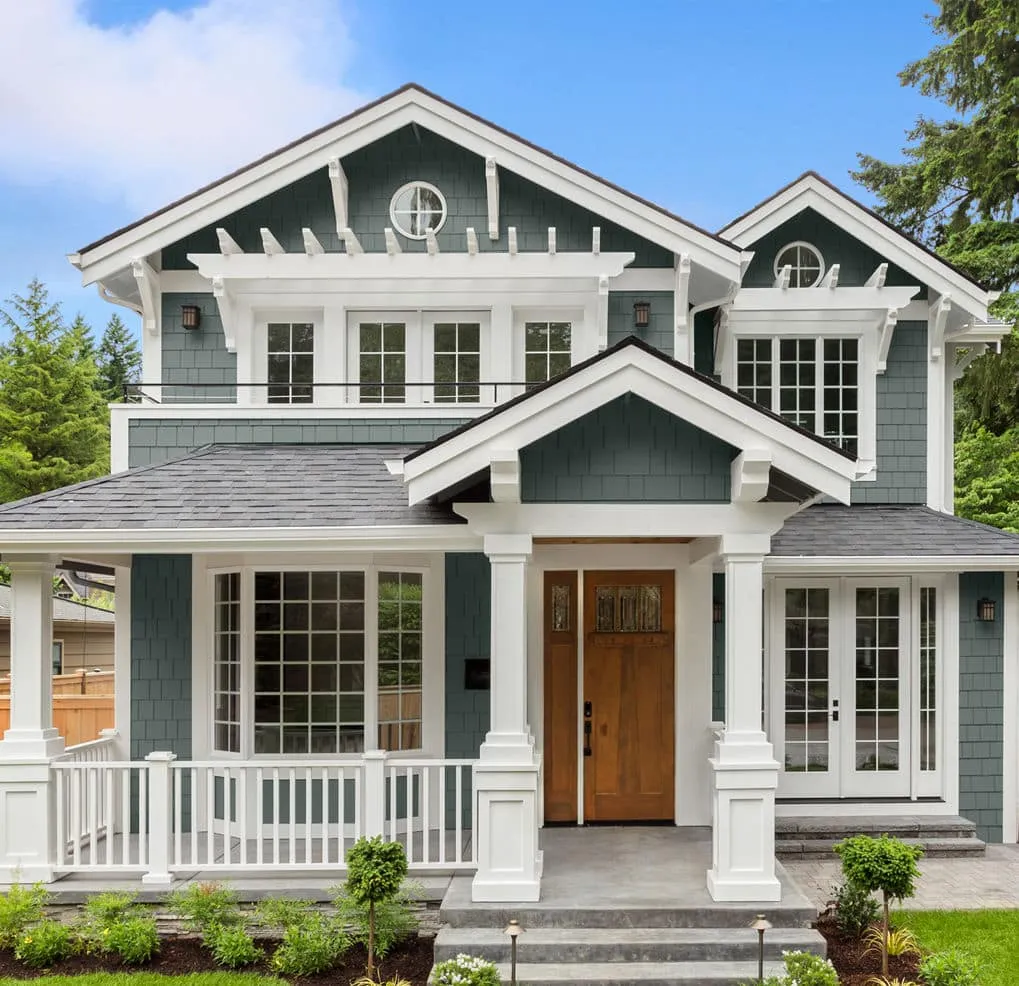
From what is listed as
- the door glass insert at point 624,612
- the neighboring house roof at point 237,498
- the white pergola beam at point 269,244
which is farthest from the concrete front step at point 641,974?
the white pergola beam at point 269,244

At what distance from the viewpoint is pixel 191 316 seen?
9.77 metres

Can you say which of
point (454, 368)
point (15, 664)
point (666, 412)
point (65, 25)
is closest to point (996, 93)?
point (454, 368)

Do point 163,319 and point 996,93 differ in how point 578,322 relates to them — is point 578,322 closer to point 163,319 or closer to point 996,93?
point 163,319

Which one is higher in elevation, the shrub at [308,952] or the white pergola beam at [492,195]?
the white pergola beam at [492,195]

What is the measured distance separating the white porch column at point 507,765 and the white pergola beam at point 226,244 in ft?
14.8

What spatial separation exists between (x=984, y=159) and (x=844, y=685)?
12.3m

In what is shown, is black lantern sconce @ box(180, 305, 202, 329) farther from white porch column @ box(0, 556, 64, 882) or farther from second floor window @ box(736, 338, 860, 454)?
second floor window @ box(736, 338, 860, 454)

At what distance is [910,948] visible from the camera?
260 inches

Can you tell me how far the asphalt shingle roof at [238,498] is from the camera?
7.64 metres

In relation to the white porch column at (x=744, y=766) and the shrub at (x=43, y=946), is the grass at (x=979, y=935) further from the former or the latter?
the shrub at (x=43, y=946)

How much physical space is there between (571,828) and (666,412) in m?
4.29

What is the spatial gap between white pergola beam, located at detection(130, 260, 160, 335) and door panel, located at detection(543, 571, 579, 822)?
4848 mm

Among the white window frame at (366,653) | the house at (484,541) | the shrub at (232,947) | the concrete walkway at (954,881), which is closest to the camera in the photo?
the shrub at (232,947)

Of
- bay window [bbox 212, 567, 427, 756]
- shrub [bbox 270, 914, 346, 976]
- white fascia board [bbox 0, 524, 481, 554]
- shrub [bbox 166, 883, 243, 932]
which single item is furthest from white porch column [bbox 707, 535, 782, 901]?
shrub [bbox 166, 883, 243, 932]
